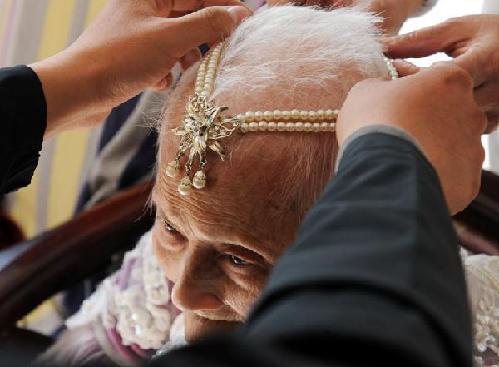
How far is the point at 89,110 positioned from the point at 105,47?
9 cm

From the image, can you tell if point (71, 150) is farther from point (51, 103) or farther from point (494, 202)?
point (494, 202)

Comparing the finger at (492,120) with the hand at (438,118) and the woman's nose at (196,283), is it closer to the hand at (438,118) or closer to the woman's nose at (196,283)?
the hand at (438,118)

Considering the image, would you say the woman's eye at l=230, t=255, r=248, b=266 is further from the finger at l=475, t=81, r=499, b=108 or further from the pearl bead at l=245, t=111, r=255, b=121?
the finger at l=475, t=81, r=499, b=108

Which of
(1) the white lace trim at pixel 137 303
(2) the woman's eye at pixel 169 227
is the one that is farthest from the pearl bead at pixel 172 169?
(1) the white lace trim at pixel 137 303

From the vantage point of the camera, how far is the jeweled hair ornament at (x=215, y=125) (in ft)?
2.31

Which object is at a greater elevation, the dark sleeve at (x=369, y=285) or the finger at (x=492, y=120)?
the dark sleeve at (x=369, y=285)

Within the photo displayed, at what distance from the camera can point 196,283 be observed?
2.73ft

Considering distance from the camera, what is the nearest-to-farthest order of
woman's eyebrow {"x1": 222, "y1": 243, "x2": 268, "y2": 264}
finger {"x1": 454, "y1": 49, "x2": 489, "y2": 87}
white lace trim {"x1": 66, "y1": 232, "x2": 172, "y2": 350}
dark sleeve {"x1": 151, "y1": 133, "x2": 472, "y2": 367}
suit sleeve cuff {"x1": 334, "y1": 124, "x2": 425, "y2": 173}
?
dark sleeve {"x1": 151, "y1": 133, "x2": 472, "y2": 367} < suit sleeve cuff {"x1": 334, "y1": 124, "x2": 425, "y2": 173} < finger {"x1": 454, "y1": 49, "x2": 489, "y2": 87} < woman's eyebrow {"x1": 222, "y1": 243, "x2": 268, "y2": 264} < white lace trim {"x1": 66, "y1": 232, "x2": 172, "y2": 350}

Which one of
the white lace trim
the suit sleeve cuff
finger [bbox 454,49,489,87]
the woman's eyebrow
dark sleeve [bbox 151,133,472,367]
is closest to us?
dark sleeve [bbox 151,133,472,367]

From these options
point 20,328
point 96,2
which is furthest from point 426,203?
point 96,2

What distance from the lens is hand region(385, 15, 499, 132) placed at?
2.41 ft

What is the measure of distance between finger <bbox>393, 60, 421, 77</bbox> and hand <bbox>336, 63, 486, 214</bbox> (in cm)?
17

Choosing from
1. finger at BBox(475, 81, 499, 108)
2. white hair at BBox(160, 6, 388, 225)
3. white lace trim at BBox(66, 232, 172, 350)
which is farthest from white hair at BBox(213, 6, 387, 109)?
white lace trim at BBox(66, 232, 172, 350)

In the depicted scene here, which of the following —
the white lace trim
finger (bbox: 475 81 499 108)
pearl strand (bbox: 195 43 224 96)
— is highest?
pearl strand (bbox: 195 43 224 96)
